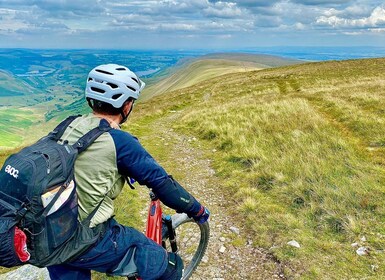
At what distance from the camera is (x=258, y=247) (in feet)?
21.6

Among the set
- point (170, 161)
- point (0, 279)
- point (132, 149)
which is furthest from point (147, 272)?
point (170, 161)

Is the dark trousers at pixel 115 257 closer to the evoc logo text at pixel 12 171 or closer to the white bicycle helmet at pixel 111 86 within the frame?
the evoc logo text at pixel 12 171

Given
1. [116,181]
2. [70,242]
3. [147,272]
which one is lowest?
[147,272]

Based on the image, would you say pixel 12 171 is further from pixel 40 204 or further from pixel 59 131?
pixel 59 131

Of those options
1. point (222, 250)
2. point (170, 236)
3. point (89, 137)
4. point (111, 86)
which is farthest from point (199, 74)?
point (89, 137)

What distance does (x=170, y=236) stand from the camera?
5.00 meters

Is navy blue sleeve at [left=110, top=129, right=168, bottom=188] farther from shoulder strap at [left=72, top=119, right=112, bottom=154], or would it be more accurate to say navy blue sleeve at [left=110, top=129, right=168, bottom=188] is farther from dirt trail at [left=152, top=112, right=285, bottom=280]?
dirt trail at [left=152, top=112, right=285, bottom=280]

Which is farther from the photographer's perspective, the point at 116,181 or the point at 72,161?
the point at 116,181

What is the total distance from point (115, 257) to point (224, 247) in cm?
366

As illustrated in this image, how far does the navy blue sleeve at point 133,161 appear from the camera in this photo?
3139mm

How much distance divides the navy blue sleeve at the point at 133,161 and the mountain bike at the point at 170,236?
0.95m

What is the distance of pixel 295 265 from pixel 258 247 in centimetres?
92

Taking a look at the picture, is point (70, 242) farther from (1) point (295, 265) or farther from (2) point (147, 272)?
(1) point (295, 265)

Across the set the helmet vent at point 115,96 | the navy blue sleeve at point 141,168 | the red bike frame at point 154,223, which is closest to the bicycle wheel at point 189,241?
the red bike frame at point 154,223
